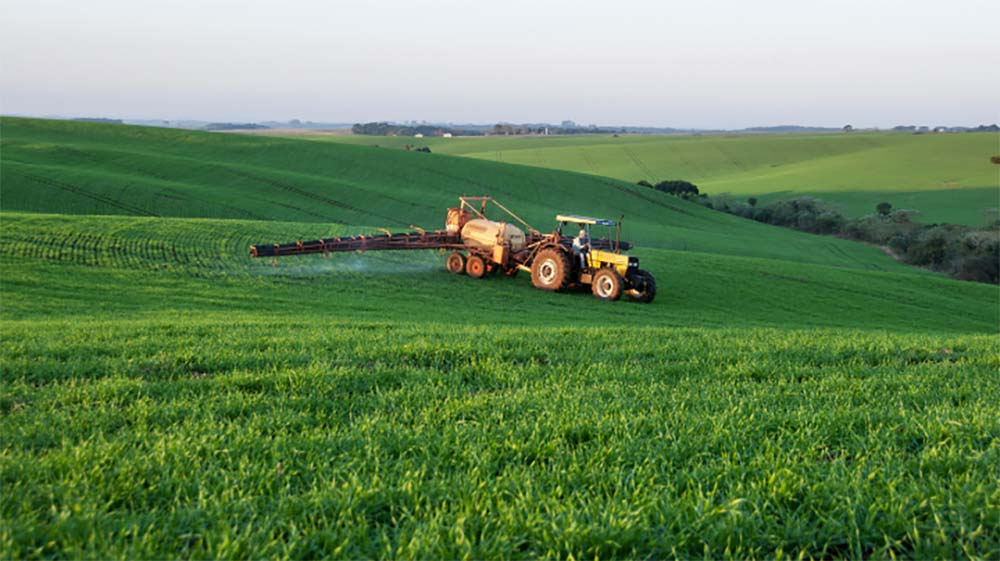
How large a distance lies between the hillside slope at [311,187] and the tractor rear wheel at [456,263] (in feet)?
55.7

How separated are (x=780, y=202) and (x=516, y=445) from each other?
78.9 meters

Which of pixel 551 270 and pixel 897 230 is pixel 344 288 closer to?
pixel 551 270

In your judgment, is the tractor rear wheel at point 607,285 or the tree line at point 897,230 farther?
the tree line at point 897,230

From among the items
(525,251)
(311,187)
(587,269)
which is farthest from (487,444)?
(311,187)

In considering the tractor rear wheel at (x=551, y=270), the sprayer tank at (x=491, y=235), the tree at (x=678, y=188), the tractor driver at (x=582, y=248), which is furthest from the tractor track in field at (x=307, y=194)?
the tree at (x=678, y=188)

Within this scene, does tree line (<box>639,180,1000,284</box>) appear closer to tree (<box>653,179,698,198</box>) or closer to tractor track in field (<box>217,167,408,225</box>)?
tree (<box>653,179,698,198</box>)

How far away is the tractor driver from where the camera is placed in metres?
23.2

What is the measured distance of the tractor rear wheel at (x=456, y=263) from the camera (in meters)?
25.0

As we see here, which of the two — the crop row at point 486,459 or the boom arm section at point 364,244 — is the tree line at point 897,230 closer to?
the boom arm section at point 364,244

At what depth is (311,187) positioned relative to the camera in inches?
2032

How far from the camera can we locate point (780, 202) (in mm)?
76375

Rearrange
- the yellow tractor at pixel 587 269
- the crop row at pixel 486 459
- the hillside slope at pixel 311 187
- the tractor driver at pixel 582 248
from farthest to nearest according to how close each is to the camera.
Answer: the hillside slope at pixel 311 187, the tractor driver at pixel 582 248, the yellow tractor at pixel 587 269, the crop row at pixel 486 459

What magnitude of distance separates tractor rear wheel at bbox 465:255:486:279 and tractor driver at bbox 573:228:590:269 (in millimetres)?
3323

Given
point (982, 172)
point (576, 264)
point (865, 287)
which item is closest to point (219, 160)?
point (576, 264)
